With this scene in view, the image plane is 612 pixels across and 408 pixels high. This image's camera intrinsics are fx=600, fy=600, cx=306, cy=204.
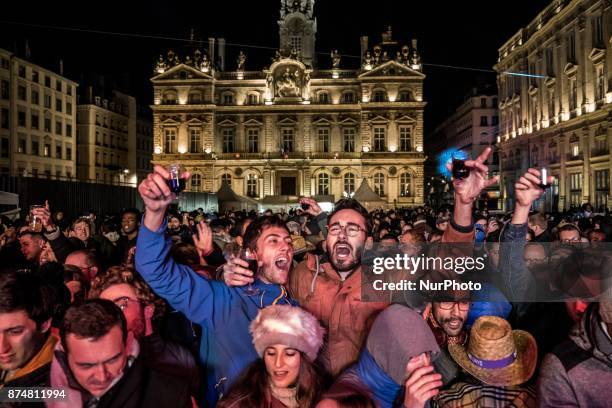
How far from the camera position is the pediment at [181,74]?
5481 cm

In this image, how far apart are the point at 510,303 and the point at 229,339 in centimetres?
193

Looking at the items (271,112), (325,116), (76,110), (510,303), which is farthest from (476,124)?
(510,303)

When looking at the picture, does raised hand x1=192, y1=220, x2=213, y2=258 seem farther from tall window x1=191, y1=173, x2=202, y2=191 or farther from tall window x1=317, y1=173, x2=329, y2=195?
tall window x1=191, y1=173, x2=202, y2=191

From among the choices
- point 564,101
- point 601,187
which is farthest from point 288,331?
point 564,101

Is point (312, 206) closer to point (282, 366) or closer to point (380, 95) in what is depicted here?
point (282, 366)

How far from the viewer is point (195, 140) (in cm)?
5559

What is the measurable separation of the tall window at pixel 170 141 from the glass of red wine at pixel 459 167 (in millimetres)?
53197

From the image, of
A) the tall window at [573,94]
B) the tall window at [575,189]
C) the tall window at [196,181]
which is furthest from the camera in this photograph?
the tall window at [196,181]

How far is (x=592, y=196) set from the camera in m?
33.7

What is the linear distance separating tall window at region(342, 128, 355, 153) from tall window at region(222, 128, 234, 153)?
10.4 meters

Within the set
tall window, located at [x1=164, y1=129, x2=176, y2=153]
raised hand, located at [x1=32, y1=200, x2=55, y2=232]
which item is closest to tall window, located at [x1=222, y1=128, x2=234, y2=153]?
tall window, located at [x1=164, y1=129, x2=176, y2=153]

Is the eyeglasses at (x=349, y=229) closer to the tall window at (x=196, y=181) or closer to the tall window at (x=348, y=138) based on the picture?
the tall window at (x=348, y=138)

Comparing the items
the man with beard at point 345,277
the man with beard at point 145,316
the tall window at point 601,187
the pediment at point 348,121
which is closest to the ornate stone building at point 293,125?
the pediment at point 348,121

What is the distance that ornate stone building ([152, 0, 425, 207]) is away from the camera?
178 ft
